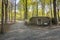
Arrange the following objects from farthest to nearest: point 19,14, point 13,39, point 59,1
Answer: point 19,14
point 59,1
point 13,39

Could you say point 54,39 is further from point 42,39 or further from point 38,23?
point 38,23

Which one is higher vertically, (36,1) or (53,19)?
(36,1)

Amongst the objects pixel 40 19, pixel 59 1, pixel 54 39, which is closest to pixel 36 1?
pixel 59 1

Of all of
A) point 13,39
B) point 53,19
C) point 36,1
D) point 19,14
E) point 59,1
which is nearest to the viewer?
point 13,39

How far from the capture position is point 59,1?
29312 millimetres

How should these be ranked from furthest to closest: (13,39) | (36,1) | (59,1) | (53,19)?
(36,1) < (59,1) < (53,19) < (13,39)

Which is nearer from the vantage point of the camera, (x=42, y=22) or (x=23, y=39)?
(x=23, y=39)

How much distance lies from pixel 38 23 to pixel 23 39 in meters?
11.9

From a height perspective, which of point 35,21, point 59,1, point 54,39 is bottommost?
point 54,39

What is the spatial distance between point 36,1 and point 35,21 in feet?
51.9

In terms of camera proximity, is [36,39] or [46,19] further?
[46,19]

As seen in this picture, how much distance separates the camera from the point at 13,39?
401 inches

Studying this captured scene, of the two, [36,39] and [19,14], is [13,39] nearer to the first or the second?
[36,39]

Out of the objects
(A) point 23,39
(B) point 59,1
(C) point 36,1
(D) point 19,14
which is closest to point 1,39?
(A) point 23,39
